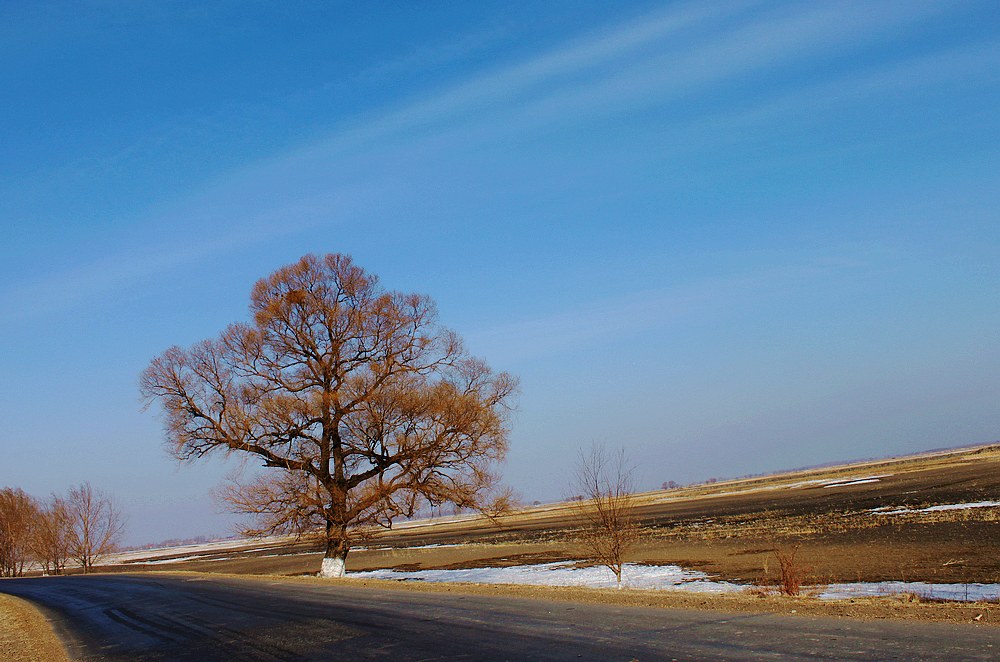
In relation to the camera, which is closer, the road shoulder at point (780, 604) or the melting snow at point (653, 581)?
the road shoulder at point (780, 604)

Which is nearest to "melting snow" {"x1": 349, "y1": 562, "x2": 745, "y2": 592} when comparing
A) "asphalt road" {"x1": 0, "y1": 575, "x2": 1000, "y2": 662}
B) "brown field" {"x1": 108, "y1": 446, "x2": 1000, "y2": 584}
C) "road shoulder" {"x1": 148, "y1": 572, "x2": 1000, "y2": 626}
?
"brown field" {"x1": 108, "y1": 446, "x2": 1000, "y2": 584}

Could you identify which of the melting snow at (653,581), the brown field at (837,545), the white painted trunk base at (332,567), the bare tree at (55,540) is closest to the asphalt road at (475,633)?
the melting snow at (653,581)

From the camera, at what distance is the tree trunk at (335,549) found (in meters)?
25.9

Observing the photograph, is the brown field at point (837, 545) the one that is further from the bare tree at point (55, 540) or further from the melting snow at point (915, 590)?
the bare tree at point (55, 540)

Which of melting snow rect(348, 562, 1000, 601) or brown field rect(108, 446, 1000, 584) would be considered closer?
melting snow rect(348, 562, 1000, 601)

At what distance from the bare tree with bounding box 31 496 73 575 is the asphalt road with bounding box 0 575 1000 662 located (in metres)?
70.0

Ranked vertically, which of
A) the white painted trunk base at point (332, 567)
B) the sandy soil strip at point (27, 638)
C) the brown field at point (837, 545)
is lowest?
the brown field at point (837, 545)

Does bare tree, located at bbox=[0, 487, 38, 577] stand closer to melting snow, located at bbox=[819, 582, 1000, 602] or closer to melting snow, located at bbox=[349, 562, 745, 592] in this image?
melting snow, located at bbox=[349, 562, 745, 592]

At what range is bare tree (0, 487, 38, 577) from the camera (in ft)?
273

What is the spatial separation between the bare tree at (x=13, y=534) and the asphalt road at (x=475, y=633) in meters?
79.8

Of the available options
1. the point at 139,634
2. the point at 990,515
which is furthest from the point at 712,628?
the point at 990,515

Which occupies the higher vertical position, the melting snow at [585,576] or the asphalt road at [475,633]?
the asphalt road at [475,633]

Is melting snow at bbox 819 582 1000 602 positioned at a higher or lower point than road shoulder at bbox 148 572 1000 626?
lower

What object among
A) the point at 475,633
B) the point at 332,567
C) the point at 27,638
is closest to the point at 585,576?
the point at 332,567
